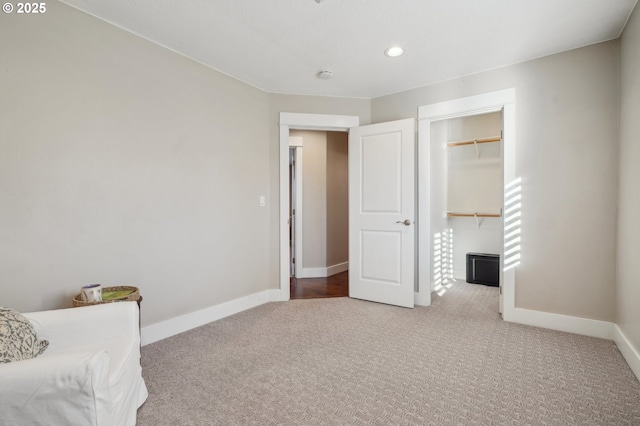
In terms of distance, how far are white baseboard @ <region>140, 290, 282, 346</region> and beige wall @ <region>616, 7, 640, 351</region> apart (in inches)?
122

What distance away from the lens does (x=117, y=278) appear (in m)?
2.32

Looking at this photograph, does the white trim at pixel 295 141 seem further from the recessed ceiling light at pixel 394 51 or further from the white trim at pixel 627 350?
the white trim at pixel 627 350

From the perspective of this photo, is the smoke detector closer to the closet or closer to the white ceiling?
the white ceiling

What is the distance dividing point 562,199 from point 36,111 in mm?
4062

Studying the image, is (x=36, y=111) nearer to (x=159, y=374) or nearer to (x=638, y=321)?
(x=159, y=374)

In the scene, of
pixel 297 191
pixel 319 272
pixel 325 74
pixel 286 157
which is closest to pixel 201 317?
pixel 286 157

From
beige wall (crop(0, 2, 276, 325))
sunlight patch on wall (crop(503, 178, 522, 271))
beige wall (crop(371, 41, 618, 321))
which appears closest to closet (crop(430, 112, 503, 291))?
sunlight patch on wall (crop(503, 178, 522, 271))

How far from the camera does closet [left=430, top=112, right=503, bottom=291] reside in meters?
4.37

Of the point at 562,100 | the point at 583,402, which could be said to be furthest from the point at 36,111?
the point at 562,100

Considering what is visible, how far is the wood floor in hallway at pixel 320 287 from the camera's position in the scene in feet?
13.0

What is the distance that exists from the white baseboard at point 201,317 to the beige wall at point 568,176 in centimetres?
267

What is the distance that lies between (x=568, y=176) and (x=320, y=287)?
306cm

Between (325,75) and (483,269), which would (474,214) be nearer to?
(483,269)

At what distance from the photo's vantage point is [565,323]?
2.73 metres
